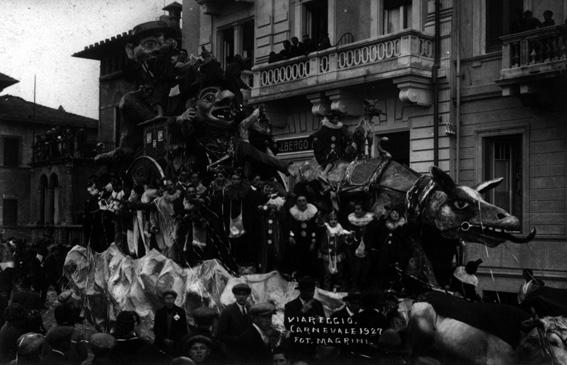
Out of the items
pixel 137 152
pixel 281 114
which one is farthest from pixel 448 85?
pixel 137 152

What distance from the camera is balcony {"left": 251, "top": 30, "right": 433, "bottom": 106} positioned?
71.2ft

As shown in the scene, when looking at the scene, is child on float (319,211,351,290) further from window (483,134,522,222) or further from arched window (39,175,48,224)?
arched window (39,175,48,224)

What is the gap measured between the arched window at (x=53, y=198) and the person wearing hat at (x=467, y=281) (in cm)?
3189

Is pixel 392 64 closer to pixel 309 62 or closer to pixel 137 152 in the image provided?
pixel 309 62

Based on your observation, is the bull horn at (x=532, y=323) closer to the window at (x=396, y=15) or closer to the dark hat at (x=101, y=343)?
the dark hat at (x=101, y=343)

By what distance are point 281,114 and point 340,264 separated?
14.1m

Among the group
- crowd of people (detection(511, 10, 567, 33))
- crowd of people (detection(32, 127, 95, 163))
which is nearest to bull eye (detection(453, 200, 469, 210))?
crowd of people (detection(511, 10, 567, 33))

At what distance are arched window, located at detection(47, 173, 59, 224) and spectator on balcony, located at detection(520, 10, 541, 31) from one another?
26.6 m

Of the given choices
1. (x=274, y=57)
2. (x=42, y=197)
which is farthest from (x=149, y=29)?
(x=42, y=197)

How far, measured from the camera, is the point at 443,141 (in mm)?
21594

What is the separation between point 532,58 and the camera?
62.7ft

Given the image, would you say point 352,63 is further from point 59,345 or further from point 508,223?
point 59,345

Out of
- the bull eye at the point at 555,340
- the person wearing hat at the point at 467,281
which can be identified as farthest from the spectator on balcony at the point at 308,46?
the bull eye at the point at 555,340

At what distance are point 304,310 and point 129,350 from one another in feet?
7.56
